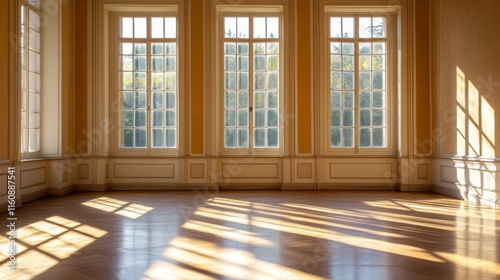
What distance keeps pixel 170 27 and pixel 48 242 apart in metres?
5.55

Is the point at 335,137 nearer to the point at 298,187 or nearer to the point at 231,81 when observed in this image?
the point at 298,187

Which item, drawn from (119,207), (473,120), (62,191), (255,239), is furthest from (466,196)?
(62,191)

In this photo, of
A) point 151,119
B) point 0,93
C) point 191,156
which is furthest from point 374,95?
point 0,93

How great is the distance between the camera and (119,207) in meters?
6.36

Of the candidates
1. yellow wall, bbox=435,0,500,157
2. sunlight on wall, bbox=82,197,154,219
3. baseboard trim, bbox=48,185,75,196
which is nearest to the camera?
sunlight on wall, bbox=82,197,154,219

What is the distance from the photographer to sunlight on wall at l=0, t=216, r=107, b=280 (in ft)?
11.1

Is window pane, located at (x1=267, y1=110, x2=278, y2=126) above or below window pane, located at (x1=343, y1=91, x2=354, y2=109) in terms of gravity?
below

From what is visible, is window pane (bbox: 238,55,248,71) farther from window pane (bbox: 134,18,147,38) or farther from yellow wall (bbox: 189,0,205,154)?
window pane (bbox: 134,18,147,38)

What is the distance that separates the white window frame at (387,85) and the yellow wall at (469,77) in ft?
3.03

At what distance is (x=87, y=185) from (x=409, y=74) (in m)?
6.36

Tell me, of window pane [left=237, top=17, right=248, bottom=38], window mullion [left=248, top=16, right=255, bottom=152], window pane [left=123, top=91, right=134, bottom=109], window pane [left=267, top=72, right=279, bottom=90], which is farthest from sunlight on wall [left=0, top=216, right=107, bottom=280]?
window pane [left=237, top=17, right=248, bottom=38]

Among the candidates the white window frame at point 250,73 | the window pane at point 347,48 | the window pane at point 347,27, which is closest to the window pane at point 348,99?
the window pane at point 347,48

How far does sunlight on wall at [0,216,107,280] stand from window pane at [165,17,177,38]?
4470 mm

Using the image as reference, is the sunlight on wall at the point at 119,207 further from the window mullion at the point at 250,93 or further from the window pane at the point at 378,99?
the window pane at the point at 378,99
